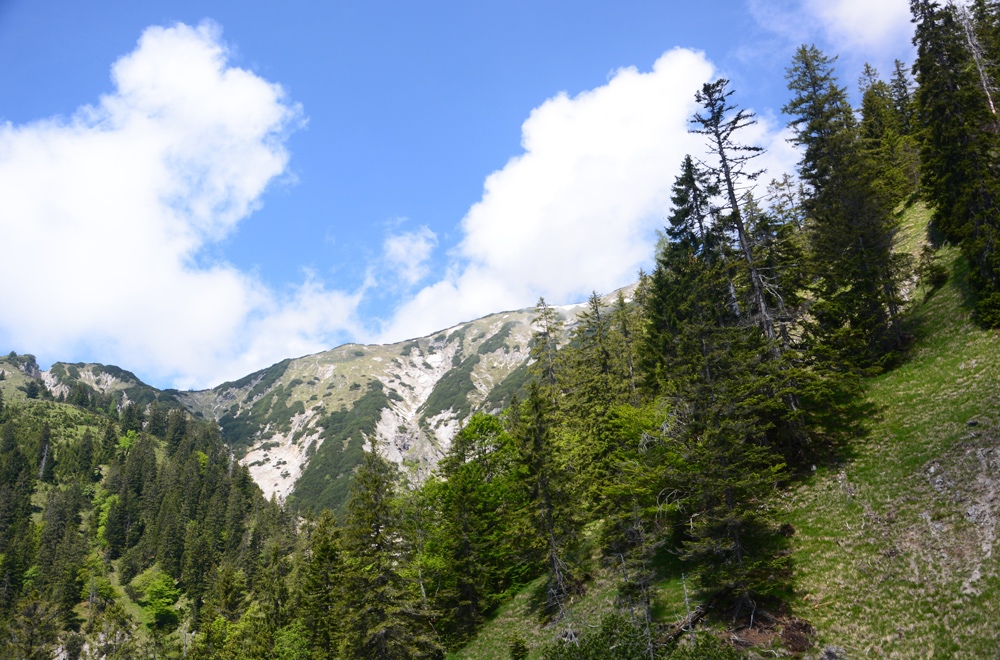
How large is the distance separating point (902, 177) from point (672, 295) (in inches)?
1169

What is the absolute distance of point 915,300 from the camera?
1331 inches

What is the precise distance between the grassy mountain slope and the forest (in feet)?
3.08

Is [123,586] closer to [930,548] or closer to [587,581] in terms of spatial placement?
[587,581]

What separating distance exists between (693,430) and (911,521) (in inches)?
343

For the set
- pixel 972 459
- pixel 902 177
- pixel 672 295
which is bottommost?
pixel 972 459

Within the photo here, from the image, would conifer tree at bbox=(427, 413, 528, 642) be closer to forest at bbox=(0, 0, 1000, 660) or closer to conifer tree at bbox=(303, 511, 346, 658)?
forest at bbox=(0, 0, 1000, 660)

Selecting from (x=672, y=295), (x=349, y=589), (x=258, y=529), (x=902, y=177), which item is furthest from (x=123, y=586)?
(x=902, y=177)

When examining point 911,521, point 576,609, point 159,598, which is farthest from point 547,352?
point 159,598

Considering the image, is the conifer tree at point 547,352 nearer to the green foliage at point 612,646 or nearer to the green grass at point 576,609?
the green grass at point 576,609

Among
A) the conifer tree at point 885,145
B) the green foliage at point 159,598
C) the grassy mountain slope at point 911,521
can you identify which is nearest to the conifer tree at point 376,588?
the grassy mountain slope at point 911,521

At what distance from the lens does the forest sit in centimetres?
2200

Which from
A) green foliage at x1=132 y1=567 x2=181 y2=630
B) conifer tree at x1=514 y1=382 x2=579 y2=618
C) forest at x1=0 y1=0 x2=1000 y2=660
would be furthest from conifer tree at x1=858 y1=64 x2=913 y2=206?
green foliage at x1=132 y1=567 x2=181 y2=630

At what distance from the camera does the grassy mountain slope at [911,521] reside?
16.2 metres

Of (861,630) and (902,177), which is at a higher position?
(902,177)
